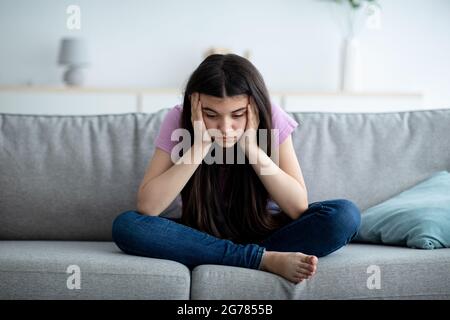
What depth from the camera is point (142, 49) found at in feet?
16.0

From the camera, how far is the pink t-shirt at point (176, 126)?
2053 millimetres

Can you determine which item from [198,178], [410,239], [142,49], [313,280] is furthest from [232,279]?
[142,49]

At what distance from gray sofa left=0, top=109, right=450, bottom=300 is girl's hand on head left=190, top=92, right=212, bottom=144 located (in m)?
0.34

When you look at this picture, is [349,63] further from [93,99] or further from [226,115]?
[226,115]

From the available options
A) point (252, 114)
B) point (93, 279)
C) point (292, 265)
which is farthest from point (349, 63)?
point (93, 279)

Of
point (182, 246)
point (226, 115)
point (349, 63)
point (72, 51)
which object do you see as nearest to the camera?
point (182, 246)

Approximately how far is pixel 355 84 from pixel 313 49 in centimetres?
39

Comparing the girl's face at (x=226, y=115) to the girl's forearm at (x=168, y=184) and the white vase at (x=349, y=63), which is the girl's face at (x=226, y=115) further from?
the white vase at (x=349, y=63)

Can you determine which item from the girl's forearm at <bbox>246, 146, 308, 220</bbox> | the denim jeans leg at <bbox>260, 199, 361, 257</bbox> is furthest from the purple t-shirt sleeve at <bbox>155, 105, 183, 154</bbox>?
the denim jeans leg at <bbox>260, 199, 361, 257</bbox>

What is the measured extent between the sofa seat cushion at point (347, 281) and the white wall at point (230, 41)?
3.23 metres

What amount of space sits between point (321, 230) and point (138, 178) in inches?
27.0

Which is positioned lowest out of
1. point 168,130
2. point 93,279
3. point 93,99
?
point 93,99

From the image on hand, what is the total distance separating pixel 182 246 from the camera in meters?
1.84

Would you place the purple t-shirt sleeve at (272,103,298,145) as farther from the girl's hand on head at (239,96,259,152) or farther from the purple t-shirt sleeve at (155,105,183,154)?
the purple t-shirt sleeve at (155,105,183,154)
